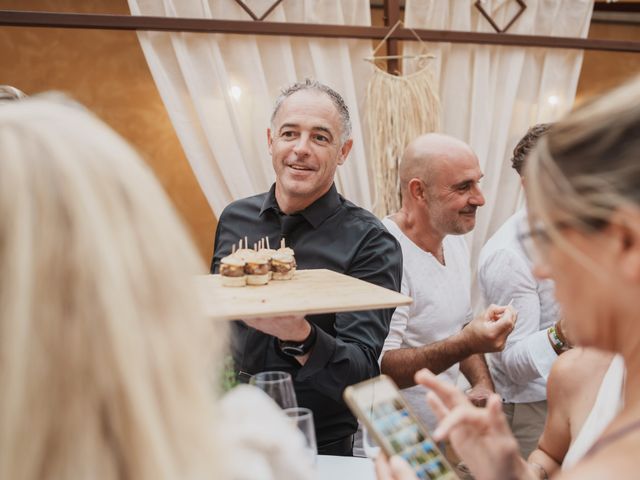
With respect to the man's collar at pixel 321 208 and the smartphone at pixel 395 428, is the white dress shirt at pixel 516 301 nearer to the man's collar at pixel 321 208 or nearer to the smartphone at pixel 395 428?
the man's collar at pixel 321 208

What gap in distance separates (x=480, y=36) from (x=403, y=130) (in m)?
0.71

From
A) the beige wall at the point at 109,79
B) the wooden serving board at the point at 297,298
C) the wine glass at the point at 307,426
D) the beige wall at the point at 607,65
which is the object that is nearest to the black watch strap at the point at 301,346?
the wooden serving board at the point at 297,298

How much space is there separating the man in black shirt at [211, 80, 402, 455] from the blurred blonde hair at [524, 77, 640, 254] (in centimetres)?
87

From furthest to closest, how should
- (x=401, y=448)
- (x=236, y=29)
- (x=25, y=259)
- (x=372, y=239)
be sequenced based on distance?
(x=236, y=29), (x=372, y=239), (x=401, y=448), (x=25, y=259)

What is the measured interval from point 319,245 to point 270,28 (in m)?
1.45

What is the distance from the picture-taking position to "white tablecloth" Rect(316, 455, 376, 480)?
1.48m

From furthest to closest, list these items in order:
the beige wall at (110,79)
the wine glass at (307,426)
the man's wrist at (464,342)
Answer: the beige wall at (110,79) → the man's wrist at (464,342) → the wine glass at (307,426)

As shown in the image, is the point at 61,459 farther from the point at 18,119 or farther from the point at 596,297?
the point at 596,297

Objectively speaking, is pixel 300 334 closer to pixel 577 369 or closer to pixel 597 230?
pixel 577 369

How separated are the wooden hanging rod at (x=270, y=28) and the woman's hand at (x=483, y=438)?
7.84 ft

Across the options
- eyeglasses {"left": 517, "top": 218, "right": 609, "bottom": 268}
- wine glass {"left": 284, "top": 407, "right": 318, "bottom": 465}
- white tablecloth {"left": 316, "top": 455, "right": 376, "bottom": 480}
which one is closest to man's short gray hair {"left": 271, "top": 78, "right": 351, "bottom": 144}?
white tablecloth {"left": 316, "top": 455, "right": 376, "bottom": 480}

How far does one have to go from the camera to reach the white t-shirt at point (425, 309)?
7.78ft

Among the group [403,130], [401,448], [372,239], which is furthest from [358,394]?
[403,130]

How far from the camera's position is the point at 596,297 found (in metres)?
0.77
